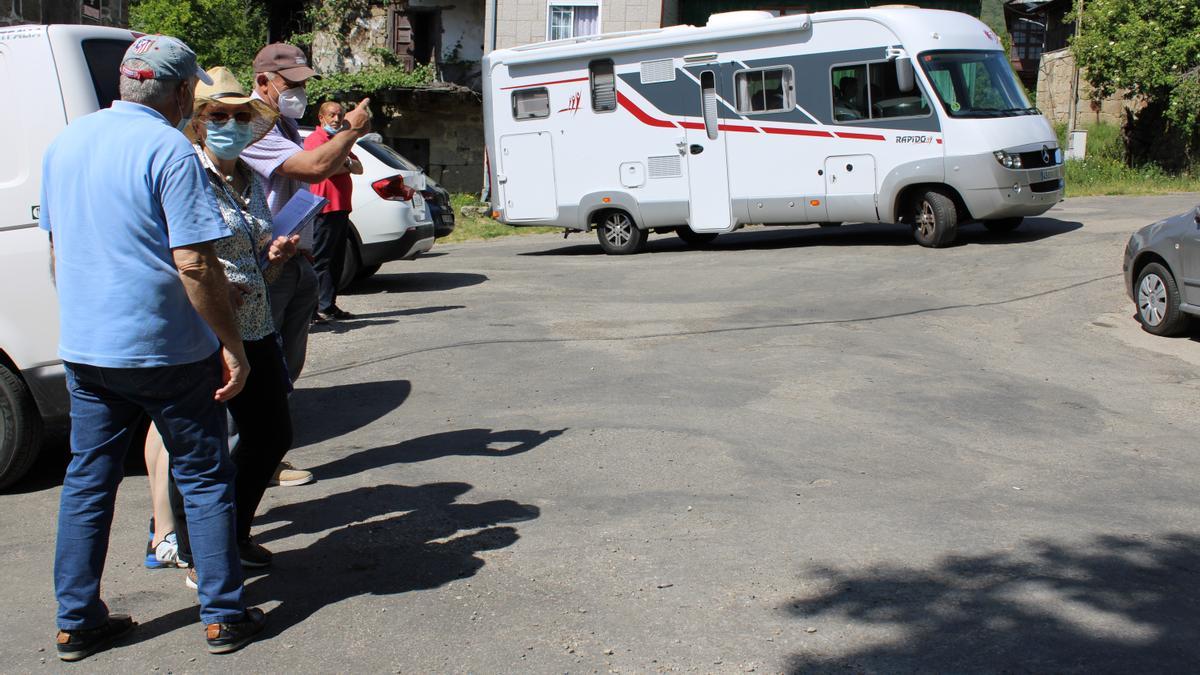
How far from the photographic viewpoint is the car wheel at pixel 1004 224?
15.7m

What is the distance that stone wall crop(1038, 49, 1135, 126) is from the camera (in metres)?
31.5

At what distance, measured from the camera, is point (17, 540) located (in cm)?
530

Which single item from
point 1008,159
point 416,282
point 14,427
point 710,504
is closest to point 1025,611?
point 710,504

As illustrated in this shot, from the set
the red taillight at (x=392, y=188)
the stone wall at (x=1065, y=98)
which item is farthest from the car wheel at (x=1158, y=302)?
the stone wall at (x=1065, y=98)

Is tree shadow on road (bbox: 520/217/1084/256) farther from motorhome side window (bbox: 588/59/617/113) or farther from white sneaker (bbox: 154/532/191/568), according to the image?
white sneaker (bbox: 154/532/191/568)

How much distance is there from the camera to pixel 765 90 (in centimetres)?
1566

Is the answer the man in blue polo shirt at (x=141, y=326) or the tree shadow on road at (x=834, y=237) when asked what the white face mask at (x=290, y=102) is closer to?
the man in blue polo shirt at (x=141, y=326)

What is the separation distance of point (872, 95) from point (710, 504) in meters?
10.5

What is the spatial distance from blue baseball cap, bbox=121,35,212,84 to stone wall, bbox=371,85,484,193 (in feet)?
94.5

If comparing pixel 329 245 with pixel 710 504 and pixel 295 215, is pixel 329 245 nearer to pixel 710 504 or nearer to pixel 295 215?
pixel 295 215

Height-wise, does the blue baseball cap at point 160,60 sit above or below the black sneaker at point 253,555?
above

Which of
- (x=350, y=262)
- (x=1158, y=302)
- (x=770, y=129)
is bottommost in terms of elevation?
(x=1158, y=302)

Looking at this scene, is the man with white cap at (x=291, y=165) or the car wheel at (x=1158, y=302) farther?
the car wheel at (x=1158, y=302)

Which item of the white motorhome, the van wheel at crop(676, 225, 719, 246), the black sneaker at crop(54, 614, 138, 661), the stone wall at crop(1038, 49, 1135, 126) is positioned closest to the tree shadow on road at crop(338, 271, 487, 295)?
the white motorhome
